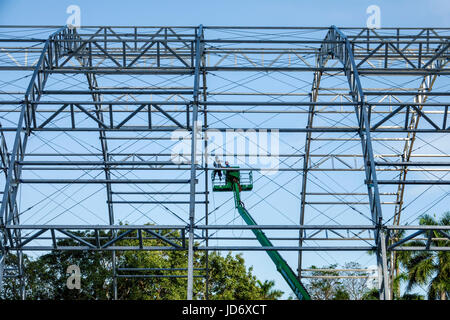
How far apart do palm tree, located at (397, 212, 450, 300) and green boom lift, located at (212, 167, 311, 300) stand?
1057 cm

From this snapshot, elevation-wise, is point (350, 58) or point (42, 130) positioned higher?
point (350, 58)

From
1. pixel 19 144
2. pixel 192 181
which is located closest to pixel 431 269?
pixel 192 181

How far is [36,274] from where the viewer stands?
33938mm

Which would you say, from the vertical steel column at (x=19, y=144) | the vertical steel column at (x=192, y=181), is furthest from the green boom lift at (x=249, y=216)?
the vertical steel column at (x=19, y=144)

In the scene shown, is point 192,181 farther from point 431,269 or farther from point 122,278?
point 122,278

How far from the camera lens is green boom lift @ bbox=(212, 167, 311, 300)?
20641 mm

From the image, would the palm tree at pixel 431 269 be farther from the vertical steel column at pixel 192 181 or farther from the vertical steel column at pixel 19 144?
the vertical steel column at pixel 19 144

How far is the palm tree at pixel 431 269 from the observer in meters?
28.5

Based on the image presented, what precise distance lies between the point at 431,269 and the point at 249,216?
38.3 ft

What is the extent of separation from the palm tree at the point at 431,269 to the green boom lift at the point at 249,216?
10571 mm
